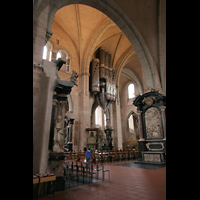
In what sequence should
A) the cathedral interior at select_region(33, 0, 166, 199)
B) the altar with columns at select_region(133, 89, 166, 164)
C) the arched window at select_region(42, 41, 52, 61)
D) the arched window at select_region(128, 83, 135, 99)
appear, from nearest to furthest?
the cathedral interior at select_region(33, 0, 166, 199), the altar with columns at select_region(133, 89, 166, 164), the arched window at select_region(42, 41, 52, 61), the arched window at select_region(128, 83, 135, 99)

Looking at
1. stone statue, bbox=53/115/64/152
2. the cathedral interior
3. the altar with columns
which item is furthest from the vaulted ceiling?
stone statue, bbox=53/115/64/152

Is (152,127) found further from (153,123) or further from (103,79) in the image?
(103,79)

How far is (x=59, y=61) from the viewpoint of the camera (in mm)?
5512

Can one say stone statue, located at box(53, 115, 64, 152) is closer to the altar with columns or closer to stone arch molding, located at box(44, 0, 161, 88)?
the altar with columns

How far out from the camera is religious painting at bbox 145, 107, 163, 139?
9398mm

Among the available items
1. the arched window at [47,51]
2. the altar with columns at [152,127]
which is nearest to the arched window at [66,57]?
the arched window at [47,51]

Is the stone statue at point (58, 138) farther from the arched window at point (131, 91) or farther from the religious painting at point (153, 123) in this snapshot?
the arched window at point (131, 91)

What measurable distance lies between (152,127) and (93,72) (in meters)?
11.5

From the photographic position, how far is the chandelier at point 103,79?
18594 millimetres

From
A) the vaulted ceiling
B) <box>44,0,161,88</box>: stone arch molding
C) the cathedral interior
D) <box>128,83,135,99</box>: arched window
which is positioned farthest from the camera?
<box>128,83,135,99</box>: arched window

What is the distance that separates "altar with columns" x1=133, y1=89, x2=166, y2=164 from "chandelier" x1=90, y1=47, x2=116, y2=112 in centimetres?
839

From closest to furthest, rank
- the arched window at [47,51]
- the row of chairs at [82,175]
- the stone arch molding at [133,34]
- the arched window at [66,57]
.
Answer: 1. the row of chairs at [82,175]
2. the stone arch molding at [133,34]
3. the arched window at [47,51]
4. the arched window at [66,57]

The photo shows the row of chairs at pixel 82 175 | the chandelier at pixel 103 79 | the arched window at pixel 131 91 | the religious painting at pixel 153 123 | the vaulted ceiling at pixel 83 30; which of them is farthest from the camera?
the arched window at pixel 131 91

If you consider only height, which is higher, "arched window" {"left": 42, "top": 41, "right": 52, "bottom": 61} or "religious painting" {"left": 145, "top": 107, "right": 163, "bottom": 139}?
"arched window" {"left": 42, "top": 41, "right": 52, "bottom": 61}
